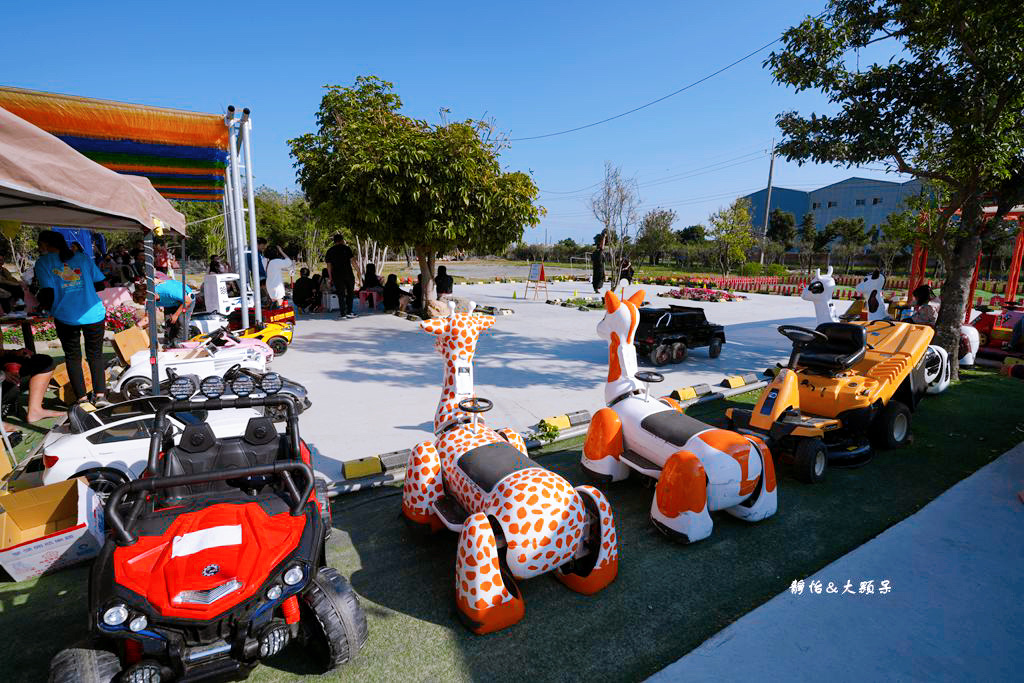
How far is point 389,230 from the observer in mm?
11227

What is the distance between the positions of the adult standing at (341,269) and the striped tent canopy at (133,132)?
9.02ft

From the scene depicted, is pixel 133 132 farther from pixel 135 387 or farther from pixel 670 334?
pixel 670 334

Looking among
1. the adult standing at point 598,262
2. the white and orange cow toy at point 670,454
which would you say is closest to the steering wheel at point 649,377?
the white and orange cow toy at point 670,454

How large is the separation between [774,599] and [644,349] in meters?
5.85

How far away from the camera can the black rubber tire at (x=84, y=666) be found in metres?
1.97

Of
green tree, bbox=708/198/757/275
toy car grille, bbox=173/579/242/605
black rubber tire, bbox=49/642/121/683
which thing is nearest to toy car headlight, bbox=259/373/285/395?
toy car grille, bbox=173/579/242/605

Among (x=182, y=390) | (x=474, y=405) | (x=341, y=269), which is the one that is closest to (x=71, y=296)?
(x=182, y=390)

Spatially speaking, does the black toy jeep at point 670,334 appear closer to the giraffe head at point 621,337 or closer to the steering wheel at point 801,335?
the steering wheel at point 801,335

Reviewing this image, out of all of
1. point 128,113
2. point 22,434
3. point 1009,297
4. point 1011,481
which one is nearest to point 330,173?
point 128,113

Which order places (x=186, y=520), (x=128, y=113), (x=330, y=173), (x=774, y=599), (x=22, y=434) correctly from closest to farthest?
(x=186, y=520)
(x=774, y=599)
(x=22, y=434)
(x=128, y=113)
(x=330, y=173)

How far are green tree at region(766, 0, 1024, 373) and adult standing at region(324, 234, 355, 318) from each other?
9.38m

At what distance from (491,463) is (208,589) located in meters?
1.56

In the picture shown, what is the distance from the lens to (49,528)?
331 centimetres

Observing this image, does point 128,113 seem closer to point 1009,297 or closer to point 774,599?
point 774,599
